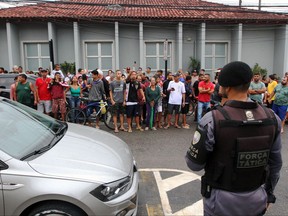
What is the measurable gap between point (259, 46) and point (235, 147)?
18548 millimetres

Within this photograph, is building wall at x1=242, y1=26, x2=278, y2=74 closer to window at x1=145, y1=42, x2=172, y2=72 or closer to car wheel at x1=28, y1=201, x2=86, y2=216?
window at x1=145, y1=42, x2=172, y2=72

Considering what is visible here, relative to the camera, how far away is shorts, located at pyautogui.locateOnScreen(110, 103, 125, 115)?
8.64 metres

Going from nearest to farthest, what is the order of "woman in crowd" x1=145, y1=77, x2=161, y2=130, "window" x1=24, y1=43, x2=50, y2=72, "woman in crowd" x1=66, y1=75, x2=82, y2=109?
"woman in crowd" x1=145, y1=77, x2=161, y2=130, "woman in crowd" x1=66, y1=75, x2=82, y2=109, "window" x1=24, y1=43, x2=50, y2=72

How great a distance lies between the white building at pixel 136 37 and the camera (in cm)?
1667

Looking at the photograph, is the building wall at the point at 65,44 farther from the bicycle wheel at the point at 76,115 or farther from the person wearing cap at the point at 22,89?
the bicycle wheel at the point at 76,115

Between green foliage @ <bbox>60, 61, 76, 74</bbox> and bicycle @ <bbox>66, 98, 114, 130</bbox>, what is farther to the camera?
green foliage @ <bbox>60, 61, 76, 74</bbox>

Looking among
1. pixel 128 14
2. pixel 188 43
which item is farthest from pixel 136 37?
pixel 188 43

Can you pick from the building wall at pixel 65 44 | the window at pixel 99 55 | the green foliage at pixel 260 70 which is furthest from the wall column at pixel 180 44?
the building wall at pixel 65 44

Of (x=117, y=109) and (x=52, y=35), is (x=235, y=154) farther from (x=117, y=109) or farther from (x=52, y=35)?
(x=52, y=35)

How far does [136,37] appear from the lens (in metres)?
17.6

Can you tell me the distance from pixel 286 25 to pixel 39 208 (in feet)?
62.3

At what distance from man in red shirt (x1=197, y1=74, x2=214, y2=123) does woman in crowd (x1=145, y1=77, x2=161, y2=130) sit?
1.31 metres

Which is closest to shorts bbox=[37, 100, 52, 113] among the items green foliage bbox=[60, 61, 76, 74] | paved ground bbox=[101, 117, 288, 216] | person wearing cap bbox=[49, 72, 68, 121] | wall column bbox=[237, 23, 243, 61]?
person wearing cap bbox=[49, 72, 68, 121]

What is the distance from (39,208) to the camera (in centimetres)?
271
